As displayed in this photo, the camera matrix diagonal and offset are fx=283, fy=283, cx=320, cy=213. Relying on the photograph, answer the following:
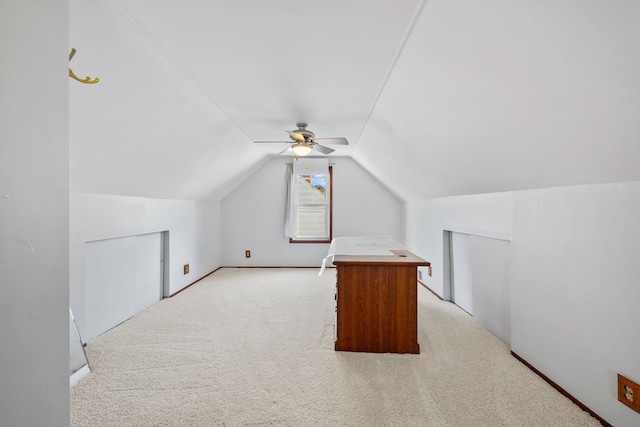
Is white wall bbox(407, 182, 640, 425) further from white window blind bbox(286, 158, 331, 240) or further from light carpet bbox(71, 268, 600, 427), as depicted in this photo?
white window blind bbox(286, 158, 331, 240)

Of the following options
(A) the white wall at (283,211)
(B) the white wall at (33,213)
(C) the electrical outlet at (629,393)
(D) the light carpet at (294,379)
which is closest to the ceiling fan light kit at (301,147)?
(D) the light carpet at (294,379)

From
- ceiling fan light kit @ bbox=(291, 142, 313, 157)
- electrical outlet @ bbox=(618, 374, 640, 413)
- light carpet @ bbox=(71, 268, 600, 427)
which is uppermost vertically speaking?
ceiling fan light kit @ bbox=(291, 142, 313, 157)

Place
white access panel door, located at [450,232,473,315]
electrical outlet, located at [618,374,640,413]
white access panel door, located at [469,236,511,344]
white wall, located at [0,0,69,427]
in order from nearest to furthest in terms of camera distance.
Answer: white wall, located at [0,0,69,427]
electrical outlet, located at [618,374,640,413]
white access panel door, located at [469,236,511,344]
white access panel door, located at [450,232,473,315]

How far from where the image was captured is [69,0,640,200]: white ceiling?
3.39ft

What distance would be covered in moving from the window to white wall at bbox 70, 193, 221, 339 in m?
1.39

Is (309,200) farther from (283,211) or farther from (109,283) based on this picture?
(109,283)

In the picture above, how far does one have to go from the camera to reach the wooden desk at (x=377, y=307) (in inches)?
89.1

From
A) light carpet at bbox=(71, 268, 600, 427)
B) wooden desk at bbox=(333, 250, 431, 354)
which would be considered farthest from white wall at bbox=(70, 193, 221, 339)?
wooden desk at bbox=(333, 250, 431, 354)

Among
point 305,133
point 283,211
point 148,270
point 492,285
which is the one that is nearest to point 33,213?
point 305,133

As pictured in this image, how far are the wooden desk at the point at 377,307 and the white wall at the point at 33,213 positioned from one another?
6.06 feet

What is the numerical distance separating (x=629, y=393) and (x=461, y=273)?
1.91m

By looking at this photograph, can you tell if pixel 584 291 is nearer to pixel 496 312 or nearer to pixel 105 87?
pixel 496 312

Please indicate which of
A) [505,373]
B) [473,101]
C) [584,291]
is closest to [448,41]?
[473,101]

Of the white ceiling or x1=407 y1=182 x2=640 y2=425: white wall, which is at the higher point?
the white ceiling
